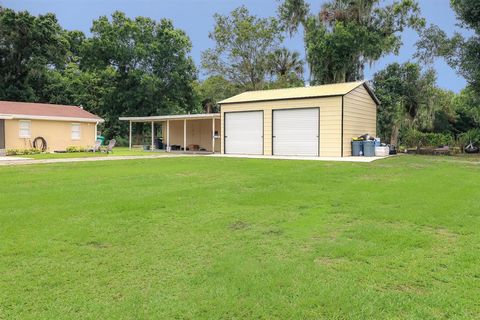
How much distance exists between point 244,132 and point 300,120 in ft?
11.3

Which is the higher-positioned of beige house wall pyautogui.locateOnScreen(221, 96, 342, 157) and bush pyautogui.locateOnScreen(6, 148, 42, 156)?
Answer: beige house wall pyautogui.locateOnScreen(221, 96, 342, 157)

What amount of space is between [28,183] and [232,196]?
499cm

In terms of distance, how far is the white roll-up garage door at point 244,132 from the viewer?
21.1 meters

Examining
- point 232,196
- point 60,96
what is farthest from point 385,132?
point 60,96

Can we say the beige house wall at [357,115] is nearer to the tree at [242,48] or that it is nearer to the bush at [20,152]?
the bush at [20,152]

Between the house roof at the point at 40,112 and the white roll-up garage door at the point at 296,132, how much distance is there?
12.4m

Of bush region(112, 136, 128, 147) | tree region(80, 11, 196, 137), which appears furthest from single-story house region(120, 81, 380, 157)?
tree region(80, 11, 196, 137)

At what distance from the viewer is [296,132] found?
1977 cm

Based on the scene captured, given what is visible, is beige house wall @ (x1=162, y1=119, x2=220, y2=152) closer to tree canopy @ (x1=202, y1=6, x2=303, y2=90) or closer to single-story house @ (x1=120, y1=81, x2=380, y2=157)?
single-story house @ (x1=120, y1=81, x2=380, y2=157)

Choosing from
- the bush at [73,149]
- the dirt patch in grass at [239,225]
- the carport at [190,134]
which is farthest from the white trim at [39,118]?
the dirt patch in grass at [239,225]

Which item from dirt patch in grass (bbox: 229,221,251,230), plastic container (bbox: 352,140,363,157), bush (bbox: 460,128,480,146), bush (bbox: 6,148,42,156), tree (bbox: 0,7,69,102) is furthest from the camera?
tree (bbox: 0,7,69,102)

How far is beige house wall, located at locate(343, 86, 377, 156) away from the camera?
18641mm

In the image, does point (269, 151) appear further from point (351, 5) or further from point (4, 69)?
point (4, 69)

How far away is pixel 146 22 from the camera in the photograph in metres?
37.9
